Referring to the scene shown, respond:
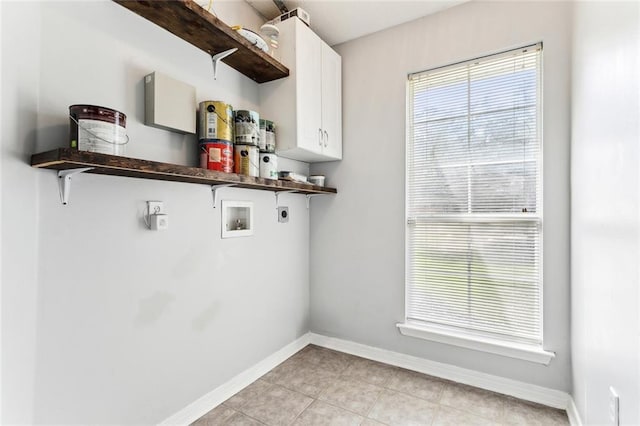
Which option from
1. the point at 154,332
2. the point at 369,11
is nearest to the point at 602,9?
the point at 369,11

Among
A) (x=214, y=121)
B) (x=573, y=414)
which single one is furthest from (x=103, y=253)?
(x=573, y=414)

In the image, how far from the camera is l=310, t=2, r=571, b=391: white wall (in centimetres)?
192

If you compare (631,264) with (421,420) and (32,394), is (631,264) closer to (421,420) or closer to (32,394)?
(421,420)

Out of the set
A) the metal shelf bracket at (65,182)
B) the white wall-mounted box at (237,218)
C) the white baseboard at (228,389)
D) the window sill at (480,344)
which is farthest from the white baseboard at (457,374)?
the metal shelf bracket at (65,182)

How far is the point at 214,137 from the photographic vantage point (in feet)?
5.57

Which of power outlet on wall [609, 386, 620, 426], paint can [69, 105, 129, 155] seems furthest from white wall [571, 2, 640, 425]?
paint can [69, 105, 129, 155]

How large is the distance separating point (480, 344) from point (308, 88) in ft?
7.13

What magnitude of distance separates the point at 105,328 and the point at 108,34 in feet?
4.39

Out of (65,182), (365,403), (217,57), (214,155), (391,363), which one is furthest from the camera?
(391,363)

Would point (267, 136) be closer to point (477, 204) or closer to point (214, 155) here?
point (214, 155)

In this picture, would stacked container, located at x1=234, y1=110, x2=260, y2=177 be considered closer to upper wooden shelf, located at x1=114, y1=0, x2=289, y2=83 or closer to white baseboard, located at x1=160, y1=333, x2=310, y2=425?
upper wooden shelf, located at x1=114, y1=0, x2=289, y2=83

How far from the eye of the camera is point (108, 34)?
1405 millimetres

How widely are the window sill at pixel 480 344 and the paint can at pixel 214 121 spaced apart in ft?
6.28

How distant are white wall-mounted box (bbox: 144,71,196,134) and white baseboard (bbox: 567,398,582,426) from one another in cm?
261
